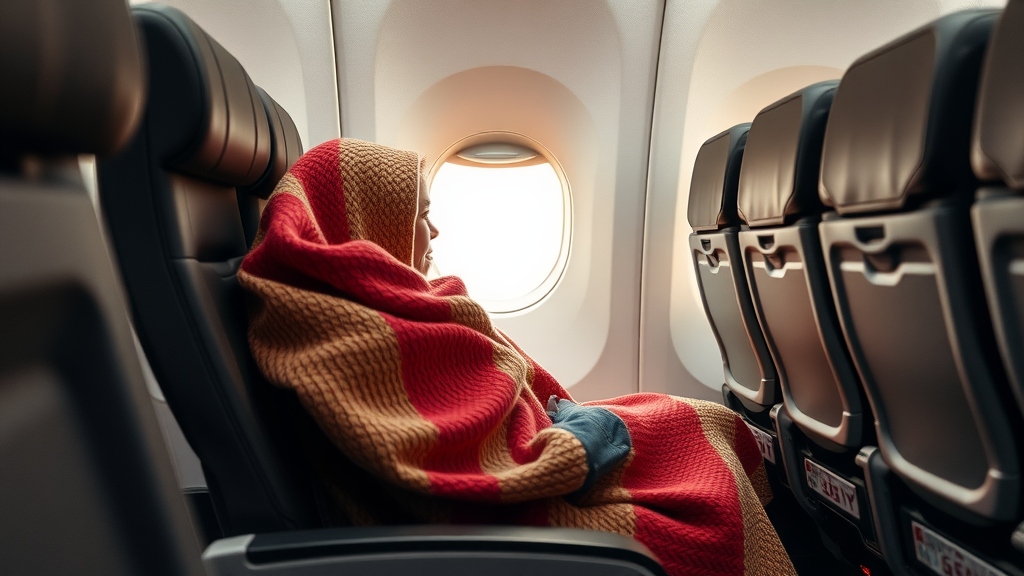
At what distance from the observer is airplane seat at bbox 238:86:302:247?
120 centimetres

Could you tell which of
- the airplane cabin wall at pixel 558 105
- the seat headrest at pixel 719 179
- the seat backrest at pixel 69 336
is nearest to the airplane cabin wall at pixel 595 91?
the airplane cabin wall at pixel 558 105

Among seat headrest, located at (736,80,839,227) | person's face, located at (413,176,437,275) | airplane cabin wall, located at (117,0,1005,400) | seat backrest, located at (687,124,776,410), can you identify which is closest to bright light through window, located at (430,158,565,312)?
airplane cabin wall, located at (117,0,1005,400)

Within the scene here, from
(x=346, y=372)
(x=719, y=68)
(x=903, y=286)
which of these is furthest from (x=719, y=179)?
(x=346, y=372)

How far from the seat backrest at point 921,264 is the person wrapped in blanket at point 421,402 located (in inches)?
15.6

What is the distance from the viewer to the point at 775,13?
10.6ft

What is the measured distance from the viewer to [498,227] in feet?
14.3

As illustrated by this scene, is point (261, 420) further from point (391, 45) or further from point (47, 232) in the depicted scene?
point (391, 45)

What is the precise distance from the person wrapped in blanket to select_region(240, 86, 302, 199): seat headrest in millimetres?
135

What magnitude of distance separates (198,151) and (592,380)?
9.41ft

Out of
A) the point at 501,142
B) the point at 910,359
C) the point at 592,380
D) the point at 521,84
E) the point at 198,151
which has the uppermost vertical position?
the point at 521,84

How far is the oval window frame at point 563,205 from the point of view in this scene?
358 centimetres

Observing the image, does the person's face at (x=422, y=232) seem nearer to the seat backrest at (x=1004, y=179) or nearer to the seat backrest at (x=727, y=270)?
the seat backrest at (x=1004, y=179)

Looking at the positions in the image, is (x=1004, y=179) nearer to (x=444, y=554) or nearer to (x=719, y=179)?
(x=444, y=554)

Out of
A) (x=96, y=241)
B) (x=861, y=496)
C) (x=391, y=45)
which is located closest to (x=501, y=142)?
(x=391, y=45)
